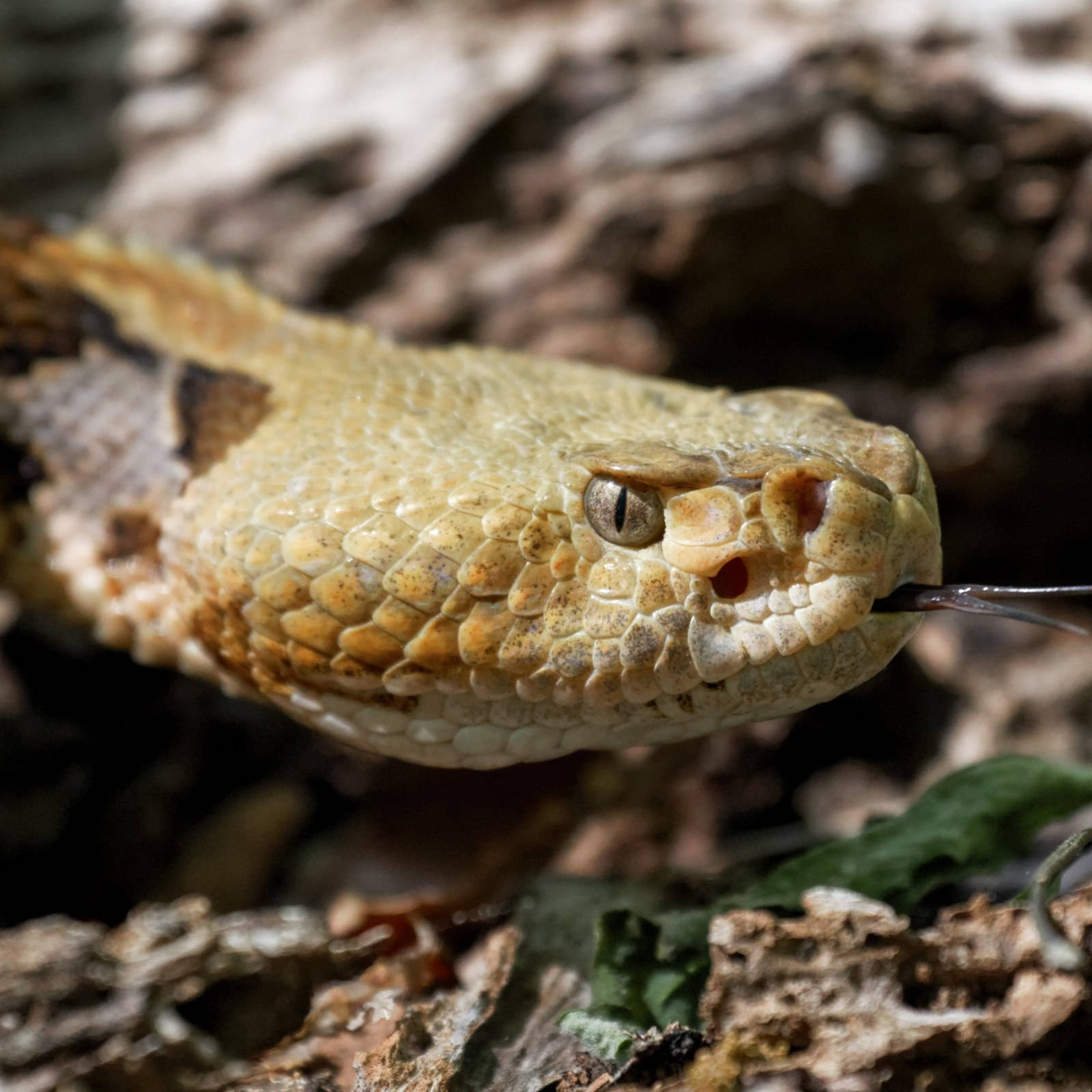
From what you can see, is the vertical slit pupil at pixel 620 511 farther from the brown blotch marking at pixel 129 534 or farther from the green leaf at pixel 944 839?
the brown blotch marking at pixel 129 534

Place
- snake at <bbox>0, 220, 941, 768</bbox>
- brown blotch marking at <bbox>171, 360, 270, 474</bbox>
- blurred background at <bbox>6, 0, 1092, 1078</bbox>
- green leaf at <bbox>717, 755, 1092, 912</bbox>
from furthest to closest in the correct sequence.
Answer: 1. blurred background at <bbox>6, 0, 1092, 1078</bbox>
2. brown blotch marking at <bbox>171, 360, 270, 474</bbox>
3. green leaf at <bbox>717, 755, 1092, 912</bbox>
4. snake at <bbox>0, 220, 941, 768</bbox>

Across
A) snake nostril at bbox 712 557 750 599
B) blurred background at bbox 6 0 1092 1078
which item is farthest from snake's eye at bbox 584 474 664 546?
blurred background at bbox 6 0 1092 1078

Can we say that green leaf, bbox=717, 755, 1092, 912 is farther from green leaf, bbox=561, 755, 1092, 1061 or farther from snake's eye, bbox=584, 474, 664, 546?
snake's eye, bbox=584, 474, 664, 546

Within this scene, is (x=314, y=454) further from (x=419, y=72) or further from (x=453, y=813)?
(x=419, y=72)

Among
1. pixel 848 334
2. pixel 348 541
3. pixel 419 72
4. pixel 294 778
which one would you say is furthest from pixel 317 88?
pixel 348 541

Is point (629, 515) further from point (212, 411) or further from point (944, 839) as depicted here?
point (212, 411)

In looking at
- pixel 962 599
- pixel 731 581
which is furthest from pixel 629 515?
pixel 962 599
